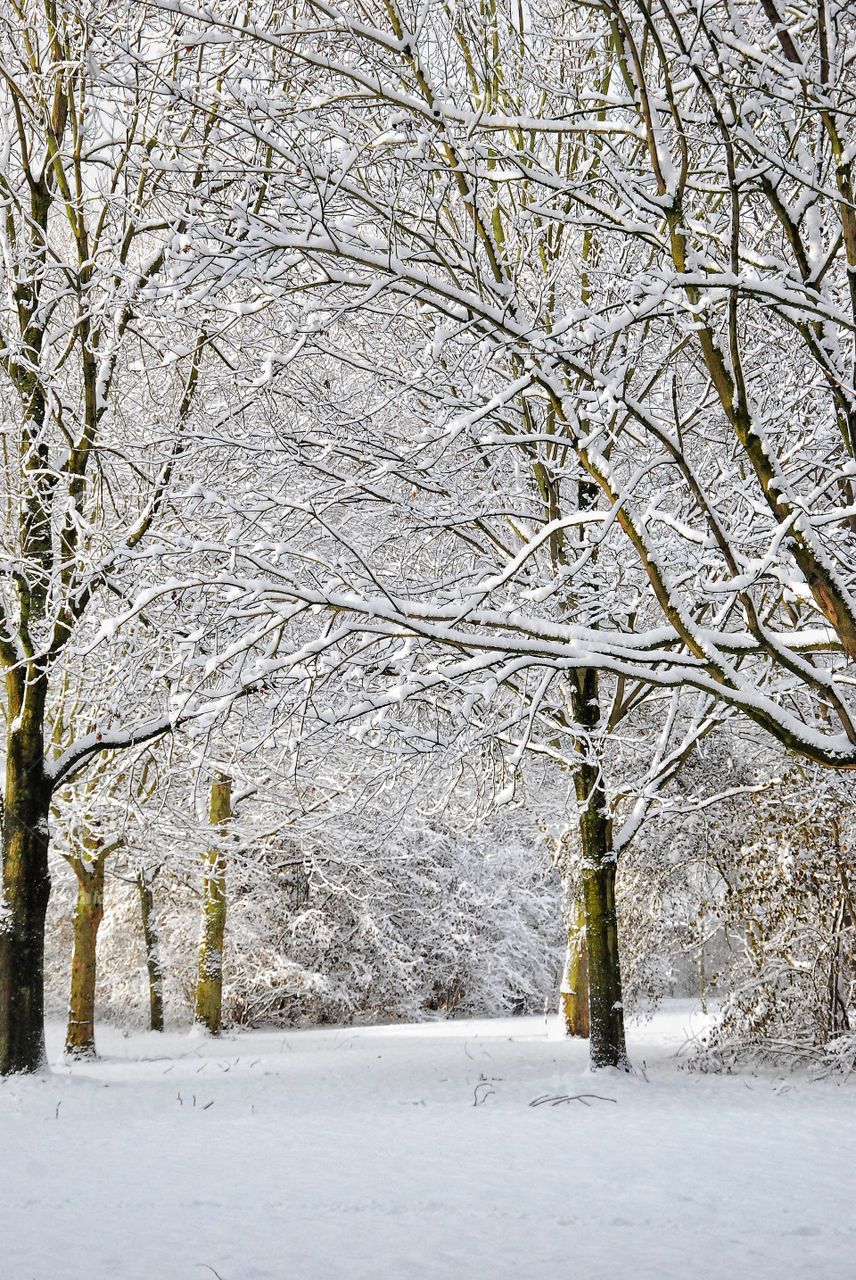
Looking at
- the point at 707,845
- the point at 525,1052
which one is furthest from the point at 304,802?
the point at 707,845

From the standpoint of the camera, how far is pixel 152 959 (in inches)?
735

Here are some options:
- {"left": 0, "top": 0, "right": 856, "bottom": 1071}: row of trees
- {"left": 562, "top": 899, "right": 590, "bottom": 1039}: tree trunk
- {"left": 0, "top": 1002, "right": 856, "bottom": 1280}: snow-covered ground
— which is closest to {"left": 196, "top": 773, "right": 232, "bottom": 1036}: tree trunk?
{"left": 0, "top": 1002, "right": 856, "bottom": 1280}: snow-covered ground

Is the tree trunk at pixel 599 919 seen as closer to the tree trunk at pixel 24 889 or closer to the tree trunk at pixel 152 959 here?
the tree trunk at pixel 24 889

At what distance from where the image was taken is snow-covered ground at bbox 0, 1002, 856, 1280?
4094mm

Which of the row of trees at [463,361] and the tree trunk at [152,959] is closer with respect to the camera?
the row of trees at [463,361]

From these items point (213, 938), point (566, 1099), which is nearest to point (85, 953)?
point (213, 938)

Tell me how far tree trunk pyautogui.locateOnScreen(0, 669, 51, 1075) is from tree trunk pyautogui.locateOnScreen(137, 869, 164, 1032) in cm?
833

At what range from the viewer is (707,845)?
1157 centimetres

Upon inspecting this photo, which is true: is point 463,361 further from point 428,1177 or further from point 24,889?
point 24,889

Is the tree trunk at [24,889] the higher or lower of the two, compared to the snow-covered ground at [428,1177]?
higher

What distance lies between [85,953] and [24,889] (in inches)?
173

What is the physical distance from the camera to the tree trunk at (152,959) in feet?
58.8

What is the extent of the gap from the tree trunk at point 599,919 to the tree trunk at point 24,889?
4784 mm

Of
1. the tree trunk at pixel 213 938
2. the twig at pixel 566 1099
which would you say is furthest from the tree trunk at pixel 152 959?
the twig at pixel 566 1099
